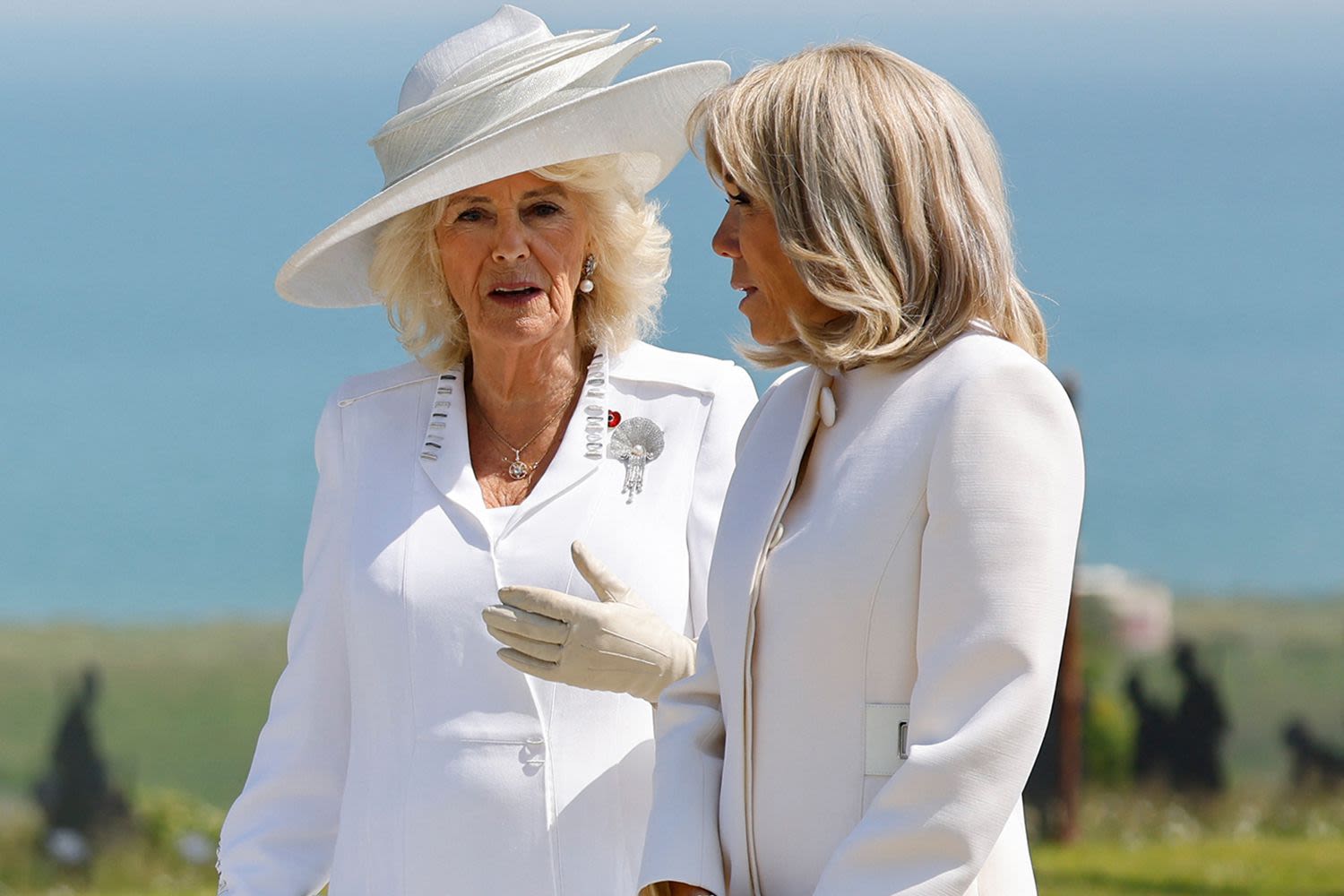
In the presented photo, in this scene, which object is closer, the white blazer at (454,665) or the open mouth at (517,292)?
the white blazer at (454,665)

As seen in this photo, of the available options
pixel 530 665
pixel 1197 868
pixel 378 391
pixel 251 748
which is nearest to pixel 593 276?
pixel 378 391

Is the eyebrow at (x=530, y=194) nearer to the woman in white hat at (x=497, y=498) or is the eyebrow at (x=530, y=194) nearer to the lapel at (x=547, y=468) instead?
the woman in white hat at (x=497, y=498)

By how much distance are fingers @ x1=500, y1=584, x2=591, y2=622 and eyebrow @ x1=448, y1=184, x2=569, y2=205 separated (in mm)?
742

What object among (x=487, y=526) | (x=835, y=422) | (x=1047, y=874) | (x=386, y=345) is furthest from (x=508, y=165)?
(x=386, y=345)

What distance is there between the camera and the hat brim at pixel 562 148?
9.57ft

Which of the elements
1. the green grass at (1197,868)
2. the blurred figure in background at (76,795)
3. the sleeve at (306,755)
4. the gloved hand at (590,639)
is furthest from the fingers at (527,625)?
the blurred figure in background at (76,795)

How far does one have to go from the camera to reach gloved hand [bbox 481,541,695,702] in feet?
8.52

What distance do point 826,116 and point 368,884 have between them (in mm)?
1512

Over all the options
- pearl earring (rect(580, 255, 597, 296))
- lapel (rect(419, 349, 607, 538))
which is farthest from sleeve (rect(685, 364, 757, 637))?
pearl earring (rect(580, 255, 597, 296))

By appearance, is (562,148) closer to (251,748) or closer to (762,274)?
(762,274)

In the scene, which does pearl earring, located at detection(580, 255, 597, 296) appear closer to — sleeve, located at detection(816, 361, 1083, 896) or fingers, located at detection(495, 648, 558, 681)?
fingers, located at detection(495, 648, 558, 681)

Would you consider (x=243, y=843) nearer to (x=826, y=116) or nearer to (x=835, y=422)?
(x=835, y=422)

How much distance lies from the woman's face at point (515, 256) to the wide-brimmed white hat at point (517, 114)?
93mm

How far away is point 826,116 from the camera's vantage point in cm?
195
